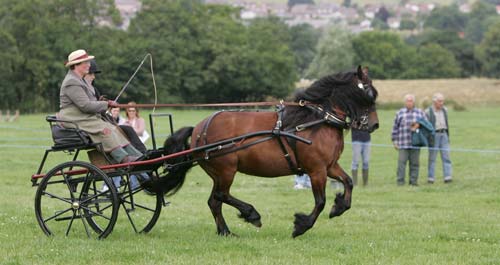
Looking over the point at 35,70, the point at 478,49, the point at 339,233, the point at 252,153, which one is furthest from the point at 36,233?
the point at 478,49

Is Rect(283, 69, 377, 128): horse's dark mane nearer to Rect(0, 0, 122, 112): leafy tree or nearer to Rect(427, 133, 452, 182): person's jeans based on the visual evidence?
Rect(427, 133, 452, 182): person's jeans

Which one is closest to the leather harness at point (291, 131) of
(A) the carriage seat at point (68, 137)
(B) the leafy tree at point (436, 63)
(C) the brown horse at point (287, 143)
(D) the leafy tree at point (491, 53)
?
(C) the brown horse at point (287, 143)

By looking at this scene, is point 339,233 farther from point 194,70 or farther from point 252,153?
point 194,70

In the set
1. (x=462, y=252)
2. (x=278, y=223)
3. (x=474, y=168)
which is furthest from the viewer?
(x=474, y=168)

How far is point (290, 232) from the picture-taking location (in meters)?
10.5

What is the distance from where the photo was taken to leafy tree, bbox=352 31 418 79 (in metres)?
122

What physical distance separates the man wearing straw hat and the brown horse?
26.5 inches

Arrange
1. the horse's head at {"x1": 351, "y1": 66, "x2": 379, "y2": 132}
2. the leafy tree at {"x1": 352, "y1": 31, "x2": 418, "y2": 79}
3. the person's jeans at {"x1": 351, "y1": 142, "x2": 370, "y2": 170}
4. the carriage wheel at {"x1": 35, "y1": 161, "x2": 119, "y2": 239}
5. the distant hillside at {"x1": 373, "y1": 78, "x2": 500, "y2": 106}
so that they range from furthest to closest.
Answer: the leafy tree at {"x1": 352, "y1": 31, "x2": 418, "y2": 79}
the distant hillside at {"x1": 373, "y1": 78, "x2": 500, "y2": 106}
the person's jeans at {"x1": 351, "y1": 142, "x2": 370, "y2": 170}
the horse's head at {"x1": 351, "y1": 66, "x2": 379, "y2": 132}
the carriage wheel at {"x1": 35, "y1": 161, "x2": 119, "y2": 239}

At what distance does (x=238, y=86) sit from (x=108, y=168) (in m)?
73.2

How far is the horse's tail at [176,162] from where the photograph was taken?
10234 millimetres

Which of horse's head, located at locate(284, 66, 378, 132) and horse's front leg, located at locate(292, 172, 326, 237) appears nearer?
horse's front leg, located at locate(292, 172, 326, 237)

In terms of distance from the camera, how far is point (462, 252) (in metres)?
8.84

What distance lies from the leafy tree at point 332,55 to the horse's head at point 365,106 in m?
86.6

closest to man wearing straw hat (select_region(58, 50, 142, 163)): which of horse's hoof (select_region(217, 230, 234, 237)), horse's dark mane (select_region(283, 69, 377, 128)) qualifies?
horse's hoof (select_region(217, 230, 234, 237))
